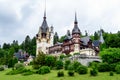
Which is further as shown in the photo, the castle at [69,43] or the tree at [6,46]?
the tree at [6,46]

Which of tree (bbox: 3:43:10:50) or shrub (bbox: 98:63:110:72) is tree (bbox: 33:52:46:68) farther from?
tree (bbox: 3:43:10:50)

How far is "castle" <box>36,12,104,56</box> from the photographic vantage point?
109 meters

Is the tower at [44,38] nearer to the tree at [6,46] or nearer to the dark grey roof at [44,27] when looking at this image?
the dark grey roof at [44,27]

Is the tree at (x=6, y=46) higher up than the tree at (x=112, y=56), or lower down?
higher up

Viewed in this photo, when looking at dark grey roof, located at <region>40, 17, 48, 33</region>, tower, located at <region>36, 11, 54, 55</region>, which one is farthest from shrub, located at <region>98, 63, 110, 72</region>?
dark grey roof, located at <region>40, 17, 48, 33</region>

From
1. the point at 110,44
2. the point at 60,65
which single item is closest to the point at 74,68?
the point at 60,65

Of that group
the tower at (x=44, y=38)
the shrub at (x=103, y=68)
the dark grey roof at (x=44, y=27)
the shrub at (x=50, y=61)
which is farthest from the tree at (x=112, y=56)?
the dark grey roof at (x=44, y=27)

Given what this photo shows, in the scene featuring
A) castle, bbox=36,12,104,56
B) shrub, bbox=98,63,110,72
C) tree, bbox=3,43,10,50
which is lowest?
shrub, bbox=98,63,110,72

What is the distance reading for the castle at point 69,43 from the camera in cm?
10906

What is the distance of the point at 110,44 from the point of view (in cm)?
9156

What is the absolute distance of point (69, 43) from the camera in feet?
371

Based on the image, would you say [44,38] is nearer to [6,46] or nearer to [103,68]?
[103,68]

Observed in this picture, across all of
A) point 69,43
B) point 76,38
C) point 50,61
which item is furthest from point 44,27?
point 50,61

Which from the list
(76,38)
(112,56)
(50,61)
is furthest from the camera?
(76,38)
